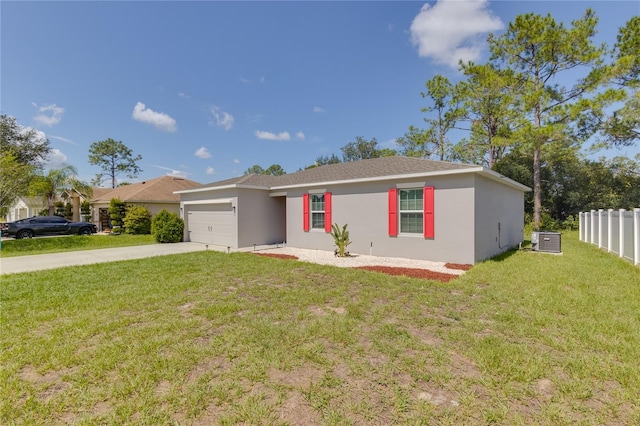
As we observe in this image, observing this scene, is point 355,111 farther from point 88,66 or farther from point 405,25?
point 88,66

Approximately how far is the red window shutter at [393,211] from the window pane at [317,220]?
314 centimetres

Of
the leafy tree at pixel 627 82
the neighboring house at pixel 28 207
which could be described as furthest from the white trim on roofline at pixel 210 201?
the neighboring house at pixel 28 207

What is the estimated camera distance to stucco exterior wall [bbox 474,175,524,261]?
8.55m

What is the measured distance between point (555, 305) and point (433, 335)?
2.53 m

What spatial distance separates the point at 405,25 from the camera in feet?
42.6

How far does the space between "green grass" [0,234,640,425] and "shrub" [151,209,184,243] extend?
29.6 ft

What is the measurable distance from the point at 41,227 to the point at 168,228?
36.2 ft

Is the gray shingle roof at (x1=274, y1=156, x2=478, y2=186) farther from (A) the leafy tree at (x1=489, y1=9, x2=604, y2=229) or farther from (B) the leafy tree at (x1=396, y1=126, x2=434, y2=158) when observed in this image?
(B) the leafy tree at (x1=396, y1=126, x2=434, y2=158)

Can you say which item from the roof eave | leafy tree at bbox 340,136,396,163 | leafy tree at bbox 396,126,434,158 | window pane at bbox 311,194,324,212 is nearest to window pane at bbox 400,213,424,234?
the roof eave

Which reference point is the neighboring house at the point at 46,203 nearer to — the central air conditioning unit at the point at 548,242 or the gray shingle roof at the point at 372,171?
the gray shingle roof at the point at 372,171

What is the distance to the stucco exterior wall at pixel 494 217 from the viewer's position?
28.1ft

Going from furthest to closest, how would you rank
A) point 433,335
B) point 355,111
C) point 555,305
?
point 355,111
point 555,305
point 433,335

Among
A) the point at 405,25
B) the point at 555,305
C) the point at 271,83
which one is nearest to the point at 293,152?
the point at 271,83

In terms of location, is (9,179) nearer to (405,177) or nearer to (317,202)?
(317,202)
